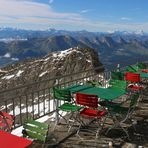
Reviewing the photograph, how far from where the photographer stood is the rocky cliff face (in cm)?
4941

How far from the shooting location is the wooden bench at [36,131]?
19.6 feet

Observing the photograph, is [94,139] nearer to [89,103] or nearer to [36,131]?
[89,103]

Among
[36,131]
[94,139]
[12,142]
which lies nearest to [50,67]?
[94,139]

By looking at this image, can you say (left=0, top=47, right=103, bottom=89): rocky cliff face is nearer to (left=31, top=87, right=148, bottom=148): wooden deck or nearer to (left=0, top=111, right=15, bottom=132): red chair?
(left=31, top=87, right=148, bottom=148): wooden deck

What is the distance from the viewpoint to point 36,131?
6051mm

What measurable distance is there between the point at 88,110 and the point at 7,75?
56.2m

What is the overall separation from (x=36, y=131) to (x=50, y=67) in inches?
1984

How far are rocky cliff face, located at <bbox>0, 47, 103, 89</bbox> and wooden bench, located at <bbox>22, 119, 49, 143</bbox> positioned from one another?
39.5 meters

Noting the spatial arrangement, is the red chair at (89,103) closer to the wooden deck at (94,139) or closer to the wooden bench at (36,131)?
the wooden deck at (94,139)

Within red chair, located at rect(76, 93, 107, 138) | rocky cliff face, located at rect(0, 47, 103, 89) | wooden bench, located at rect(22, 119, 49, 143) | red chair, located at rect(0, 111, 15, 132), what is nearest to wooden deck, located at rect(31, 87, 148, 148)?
red chair, located at rect(76, 93, 107, 138)

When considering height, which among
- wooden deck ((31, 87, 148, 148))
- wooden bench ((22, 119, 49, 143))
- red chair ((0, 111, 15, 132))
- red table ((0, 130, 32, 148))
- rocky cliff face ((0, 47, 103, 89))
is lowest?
rocky cliff face ((0, 47, 103, 89))

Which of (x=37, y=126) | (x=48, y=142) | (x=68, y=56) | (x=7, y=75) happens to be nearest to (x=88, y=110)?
(x=48, y=142)

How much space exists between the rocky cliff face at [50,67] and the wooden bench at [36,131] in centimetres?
3954

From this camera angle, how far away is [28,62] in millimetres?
65875
